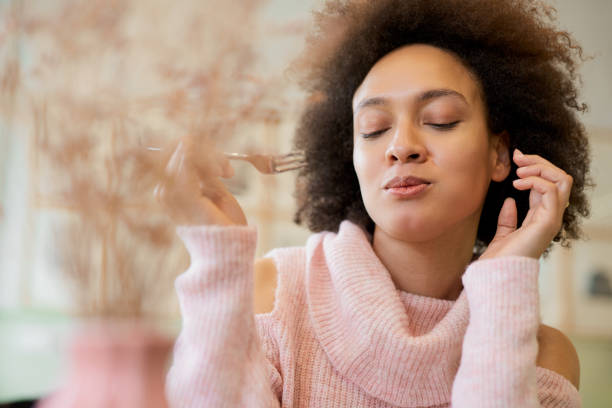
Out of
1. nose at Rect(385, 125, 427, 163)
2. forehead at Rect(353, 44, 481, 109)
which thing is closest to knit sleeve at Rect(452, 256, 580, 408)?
nose at Rect(385, 125, 427, 163)

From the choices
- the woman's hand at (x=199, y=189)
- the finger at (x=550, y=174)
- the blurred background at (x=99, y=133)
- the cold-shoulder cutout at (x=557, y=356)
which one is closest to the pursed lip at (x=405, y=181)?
the finger at (x=550, y=174)

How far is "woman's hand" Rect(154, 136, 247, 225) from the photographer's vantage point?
17.6 inches

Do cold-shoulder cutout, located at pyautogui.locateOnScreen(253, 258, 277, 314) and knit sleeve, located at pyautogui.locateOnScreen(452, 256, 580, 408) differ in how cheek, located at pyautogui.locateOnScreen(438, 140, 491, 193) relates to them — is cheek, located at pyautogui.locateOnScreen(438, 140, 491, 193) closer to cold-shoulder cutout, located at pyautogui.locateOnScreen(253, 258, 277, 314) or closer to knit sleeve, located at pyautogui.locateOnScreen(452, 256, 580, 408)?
knit sleeve, located at pyautogui.locateOnScreen(452, 256, 580, 408)

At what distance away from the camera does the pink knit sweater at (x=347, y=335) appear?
2.44 feet

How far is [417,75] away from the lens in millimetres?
1081

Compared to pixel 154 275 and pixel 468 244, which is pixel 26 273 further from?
pixel 468 244

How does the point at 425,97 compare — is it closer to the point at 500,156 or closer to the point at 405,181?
the point at 405,181

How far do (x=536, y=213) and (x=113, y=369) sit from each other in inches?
34.4

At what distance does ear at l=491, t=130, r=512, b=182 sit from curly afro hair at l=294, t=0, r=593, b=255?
1cm

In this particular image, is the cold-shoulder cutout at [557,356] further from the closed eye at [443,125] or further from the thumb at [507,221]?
the closed eye at [443,125]

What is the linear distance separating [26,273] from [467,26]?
100 cm

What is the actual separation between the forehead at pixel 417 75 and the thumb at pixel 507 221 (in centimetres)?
22

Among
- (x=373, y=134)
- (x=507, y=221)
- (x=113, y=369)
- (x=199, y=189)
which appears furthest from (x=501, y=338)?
(x=113, y=369)

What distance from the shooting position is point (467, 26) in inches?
46.1
